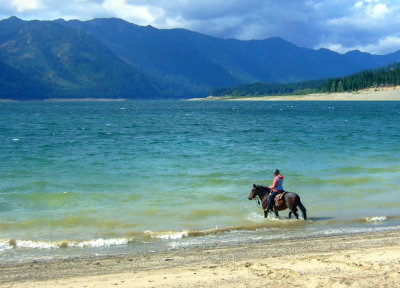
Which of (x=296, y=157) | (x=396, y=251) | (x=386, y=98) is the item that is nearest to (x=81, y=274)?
(x=396, y=251)

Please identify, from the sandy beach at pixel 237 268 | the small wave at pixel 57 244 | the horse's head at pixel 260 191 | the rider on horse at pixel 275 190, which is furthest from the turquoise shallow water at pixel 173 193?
the sandy beach at pixel 237 268

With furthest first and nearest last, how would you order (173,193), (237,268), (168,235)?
(173,193) < (168,235) < (237,268)

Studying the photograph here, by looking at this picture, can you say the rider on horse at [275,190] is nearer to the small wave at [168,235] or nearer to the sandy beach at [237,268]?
the small wave at [168,235]

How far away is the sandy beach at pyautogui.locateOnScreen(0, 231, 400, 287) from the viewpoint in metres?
9.48

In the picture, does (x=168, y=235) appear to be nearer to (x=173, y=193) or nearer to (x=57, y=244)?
(x=57, y=244)

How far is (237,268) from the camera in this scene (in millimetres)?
10406

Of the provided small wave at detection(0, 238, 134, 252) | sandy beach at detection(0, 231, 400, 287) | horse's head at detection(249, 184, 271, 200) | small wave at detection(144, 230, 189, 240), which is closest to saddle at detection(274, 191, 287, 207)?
horse's head at detection(249, 184, 271, 200)

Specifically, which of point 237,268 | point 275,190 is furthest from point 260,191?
point 237,268

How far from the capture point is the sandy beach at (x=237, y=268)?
948cm

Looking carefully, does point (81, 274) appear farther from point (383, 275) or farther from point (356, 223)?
point (356, 223)

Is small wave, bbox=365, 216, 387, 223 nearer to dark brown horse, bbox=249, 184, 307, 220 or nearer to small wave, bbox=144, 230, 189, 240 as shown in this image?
dark brown horse, bbox=249, 184, 307, 220

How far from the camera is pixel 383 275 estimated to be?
31.2ft

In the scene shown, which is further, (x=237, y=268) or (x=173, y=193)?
(x=173, y=193)

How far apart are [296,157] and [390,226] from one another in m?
16.8
